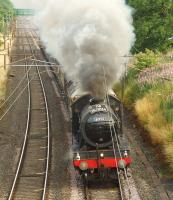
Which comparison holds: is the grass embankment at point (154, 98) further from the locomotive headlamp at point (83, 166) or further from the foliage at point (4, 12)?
the foliage at point (4, 12)

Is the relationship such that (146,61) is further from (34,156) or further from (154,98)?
→ (34,156)

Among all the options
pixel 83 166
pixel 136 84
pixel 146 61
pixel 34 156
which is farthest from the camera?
pixel 146 61

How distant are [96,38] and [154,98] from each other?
6.61m

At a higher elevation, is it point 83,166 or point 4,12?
point 4,12

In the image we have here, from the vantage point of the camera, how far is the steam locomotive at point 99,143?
40.3 feet

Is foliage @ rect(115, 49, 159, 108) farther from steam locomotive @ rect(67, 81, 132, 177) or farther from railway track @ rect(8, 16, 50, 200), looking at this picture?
steam locomotive @ rect(67, 81, 132, 177)

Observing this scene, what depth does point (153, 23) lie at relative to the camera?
28.0 m

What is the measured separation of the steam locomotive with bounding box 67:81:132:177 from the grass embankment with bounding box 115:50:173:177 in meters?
2.08

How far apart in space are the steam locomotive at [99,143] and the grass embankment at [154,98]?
208cm

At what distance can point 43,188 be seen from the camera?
1315 centimetres

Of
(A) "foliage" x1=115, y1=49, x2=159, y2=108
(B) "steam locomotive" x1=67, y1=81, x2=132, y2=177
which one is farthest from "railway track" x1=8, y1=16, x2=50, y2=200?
(A) "foliage" x1=115, y1=49, x2=159, y2=108

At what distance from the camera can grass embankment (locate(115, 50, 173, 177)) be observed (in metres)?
15.5

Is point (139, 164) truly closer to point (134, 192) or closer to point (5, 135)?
point (134, 192)

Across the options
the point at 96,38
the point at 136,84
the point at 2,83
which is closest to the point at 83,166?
the point at 96,38
